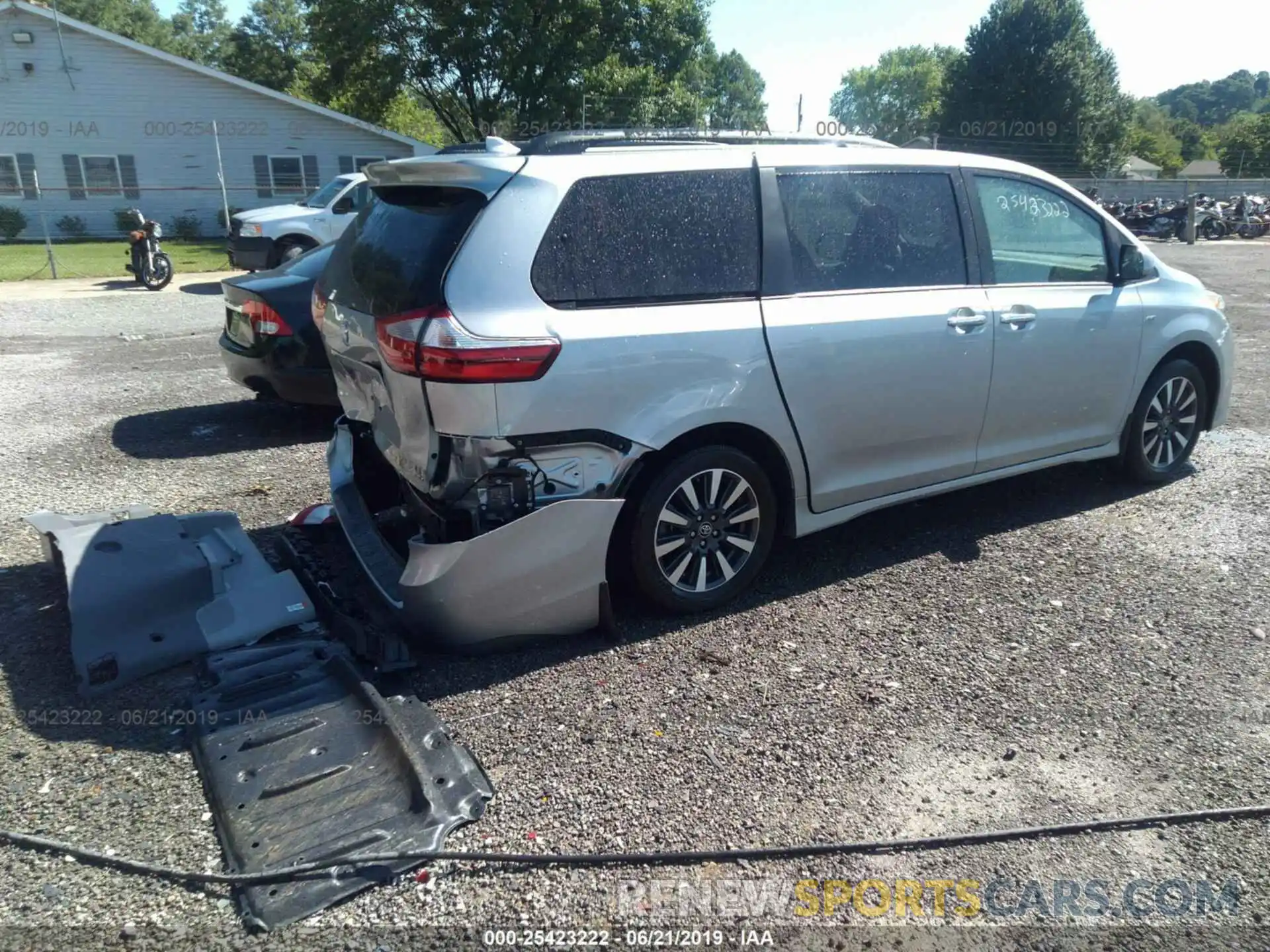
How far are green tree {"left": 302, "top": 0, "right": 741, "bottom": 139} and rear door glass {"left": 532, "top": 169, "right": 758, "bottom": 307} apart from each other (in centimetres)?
2661

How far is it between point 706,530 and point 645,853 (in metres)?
1.61

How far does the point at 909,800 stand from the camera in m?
2.95

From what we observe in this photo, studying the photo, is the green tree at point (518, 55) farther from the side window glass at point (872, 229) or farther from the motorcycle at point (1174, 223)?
the side window glass at point (872, 229)

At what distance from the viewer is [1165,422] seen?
559cm

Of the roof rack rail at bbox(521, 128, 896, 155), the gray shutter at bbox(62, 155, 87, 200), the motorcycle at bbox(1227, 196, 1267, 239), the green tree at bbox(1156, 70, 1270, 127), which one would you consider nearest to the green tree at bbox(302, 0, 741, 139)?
the gray shutter at bbox(62, 155, 87, 200)

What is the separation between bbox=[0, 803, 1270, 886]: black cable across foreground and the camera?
260 centimetres

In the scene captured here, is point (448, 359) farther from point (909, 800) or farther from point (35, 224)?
point (35, 224)

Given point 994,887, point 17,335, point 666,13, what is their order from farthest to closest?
point 666,13, point 17,335, point 994,887

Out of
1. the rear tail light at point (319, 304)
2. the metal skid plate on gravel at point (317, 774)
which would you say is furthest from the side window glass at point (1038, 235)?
the metal skid plate on gravel at point (317, 774)

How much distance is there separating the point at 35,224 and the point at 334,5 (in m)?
11.1

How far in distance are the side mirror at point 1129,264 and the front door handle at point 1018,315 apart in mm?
873

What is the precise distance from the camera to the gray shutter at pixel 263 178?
94.7ft

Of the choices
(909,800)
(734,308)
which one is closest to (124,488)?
(734,308)

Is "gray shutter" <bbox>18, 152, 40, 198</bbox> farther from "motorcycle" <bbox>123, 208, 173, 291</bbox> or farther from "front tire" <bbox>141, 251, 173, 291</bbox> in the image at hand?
"front tire" <bbox>141, 251, 173, 291</bbox>
